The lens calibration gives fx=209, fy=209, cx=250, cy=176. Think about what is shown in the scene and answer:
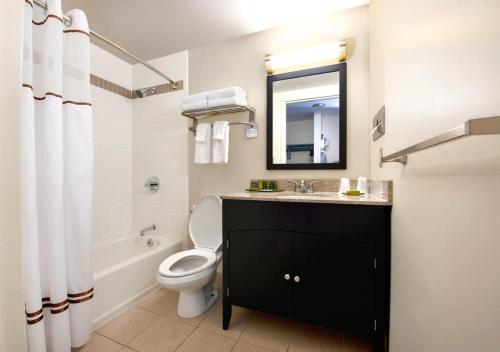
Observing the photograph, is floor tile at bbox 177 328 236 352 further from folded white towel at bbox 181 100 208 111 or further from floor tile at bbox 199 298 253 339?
folded white towel at bbox 181 100 208 111

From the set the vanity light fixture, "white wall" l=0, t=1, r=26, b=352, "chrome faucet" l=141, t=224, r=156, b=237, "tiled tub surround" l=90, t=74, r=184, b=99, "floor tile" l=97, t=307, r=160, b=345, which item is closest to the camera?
"white wall" l=0, t=1, r=26, b=352

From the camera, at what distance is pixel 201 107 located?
5.79 feet

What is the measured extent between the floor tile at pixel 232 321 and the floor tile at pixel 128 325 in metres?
0.37

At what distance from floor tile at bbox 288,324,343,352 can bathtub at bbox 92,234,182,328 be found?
4.04ft

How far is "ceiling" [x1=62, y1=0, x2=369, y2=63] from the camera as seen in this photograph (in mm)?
1526

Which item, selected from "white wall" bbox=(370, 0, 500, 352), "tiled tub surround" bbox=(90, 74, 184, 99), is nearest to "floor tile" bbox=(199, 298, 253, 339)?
"white wall" bbox=(370, 0, 500, 352)

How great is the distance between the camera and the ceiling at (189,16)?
5.01 feet

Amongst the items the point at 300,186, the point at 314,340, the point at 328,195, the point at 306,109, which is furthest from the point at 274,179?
the point at 314,340

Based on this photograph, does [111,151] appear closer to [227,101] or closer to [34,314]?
[227,101]

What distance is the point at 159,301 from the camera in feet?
5.48

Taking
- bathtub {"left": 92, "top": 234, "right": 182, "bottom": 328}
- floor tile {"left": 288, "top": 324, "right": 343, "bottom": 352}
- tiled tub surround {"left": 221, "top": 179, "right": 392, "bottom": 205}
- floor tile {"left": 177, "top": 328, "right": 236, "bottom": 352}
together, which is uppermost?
tiled tub surround {"left": 221, "top": 179, "right": 392, "bottom": 205}

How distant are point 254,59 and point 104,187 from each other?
190cm

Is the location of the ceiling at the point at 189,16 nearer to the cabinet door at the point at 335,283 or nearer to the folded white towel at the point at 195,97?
the folded white towel at the point at 195,97

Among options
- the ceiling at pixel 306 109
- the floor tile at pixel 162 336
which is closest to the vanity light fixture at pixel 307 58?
the ceiling at pixel 306 109
